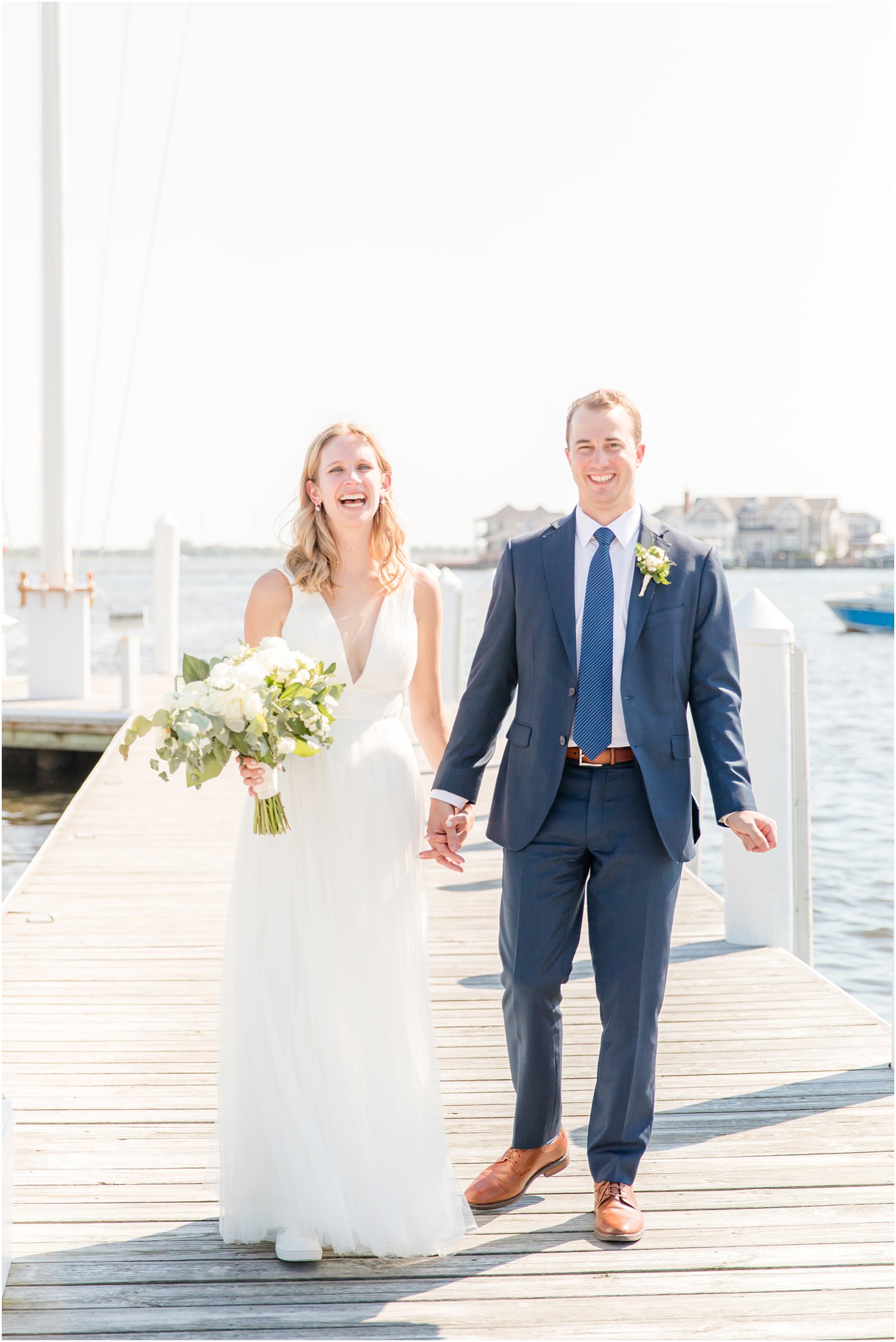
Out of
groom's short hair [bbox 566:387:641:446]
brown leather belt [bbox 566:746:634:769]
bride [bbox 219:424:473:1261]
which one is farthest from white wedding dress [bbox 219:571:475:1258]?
groom's short hair [bbox 566:387:641:446]

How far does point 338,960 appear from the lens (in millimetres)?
2961

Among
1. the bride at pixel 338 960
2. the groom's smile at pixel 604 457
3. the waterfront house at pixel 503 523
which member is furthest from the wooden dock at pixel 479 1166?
the waterfront house at pixel 503 523

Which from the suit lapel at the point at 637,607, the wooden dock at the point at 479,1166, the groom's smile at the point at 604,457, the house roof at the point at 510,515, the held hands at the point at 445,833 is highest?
the house roof at the point at 510,515

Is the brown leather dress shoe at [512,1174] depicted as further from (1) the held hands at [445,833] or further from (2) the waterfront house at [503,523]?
(2) the waterfront house at [503,523]

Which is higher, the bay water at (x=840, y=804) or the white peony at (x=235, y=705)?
the white peony at (x=235, y=705)

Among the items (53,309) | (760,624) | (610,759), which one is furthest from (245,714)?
(53,309)

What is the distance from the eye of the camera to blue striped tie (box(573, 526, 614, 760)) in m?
2.98

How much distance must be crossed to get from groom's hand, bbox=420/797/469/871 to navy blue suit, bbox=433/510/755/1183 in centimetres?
10

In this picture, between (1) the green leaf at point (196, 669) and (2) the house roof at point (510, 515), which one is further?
(2) the house roof at point (510, 515)

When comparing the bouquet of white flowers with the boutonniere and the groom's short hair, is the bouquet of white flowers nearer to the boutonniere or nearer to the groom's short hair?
the boutonniere

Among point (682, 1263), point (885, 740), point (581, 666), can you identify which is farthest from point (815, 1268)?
point (885, 740)

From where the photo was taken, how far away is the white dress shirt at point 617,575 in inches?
118

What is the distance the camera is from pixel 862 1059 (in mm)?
4082

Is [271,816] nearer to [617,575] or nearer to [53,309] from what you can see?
[617,575]
